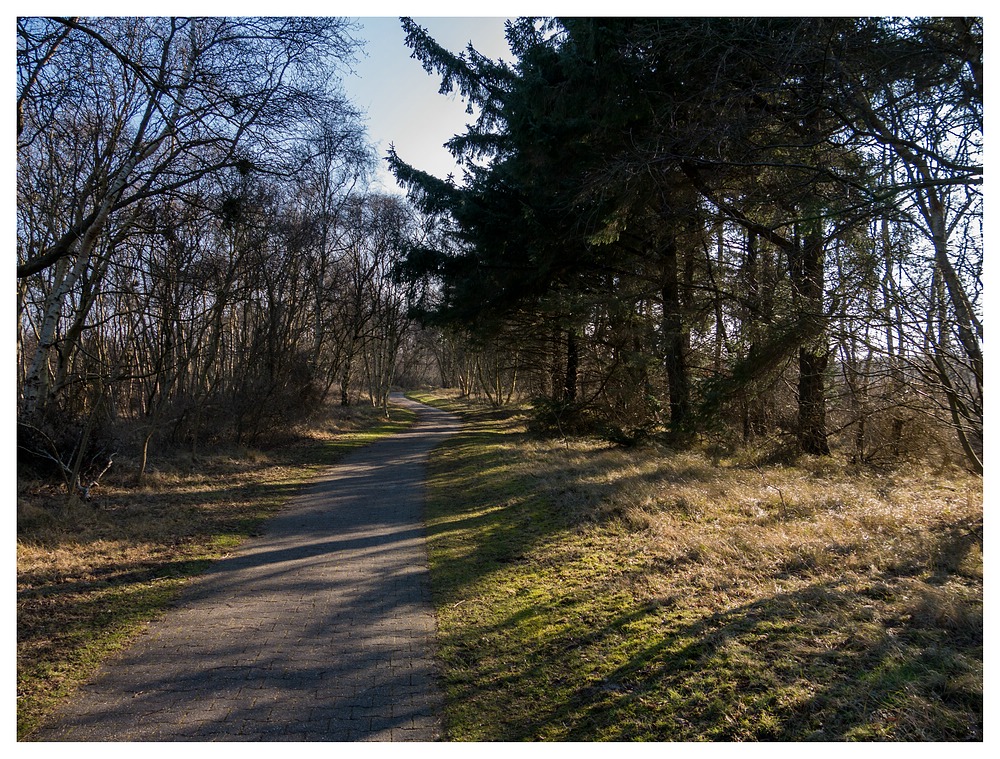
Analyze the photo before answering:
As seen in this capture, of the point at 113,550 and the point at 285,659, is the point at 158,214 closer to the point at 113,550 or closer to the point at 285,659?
the point at 113,550

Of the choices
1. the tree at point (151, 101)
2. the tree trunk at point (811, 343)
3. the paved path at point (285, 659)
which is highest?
the tree at point (151, 101)

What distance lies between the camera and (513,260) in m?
15.3

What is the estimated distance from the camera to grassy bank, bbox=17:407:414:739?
169 inches

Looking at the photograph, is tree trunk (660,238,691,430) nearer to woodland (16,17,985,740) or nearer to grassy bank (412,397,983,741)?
woodland (16,17,985,740)

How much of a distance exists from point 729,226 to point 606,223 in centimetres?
378

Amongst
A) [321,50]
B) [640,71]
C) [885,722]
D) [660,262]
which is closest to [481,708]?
[885,722]

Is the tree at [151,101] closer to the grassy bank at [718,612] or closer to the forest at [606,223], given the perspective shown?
the forest at [606,223]

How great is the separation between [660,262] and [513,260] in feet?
12.2

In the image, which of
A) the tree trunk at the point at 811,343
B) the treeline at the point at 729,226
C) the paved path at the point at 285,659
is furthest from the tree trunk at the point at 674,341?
the paved path at the point at 285,659

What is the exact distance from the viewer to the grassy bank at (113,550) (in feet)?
14.1

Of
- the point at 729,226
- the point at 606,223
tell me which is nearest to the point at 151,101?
the point at 606,223

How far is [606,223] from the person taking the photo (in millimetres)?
11078

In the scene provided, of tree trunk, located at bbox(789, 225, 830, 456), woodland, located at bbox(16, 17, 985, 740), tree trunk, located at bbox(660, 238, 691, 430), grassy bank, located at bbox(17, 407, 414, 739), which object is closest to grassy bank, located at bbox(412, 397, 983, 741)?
woodland, located at bbox(16, 17, 985, 740)

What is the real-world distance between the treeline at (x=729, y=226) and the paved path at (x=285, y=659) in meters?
5.48
